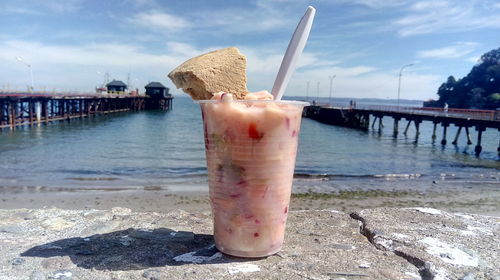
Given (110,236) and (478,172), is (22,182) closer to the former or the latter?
(110,236)

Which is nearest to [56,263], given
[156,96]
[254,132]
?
[254,132]

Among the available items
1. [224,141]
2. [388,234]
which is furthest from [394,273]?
[224,141]

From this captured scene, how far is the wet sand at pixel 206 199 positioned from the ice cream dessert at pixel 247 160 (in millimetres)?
6181

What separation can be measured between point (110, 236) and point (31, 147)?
19541mm

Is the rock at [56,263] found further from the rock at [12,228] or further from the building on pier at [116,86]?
the building on pier at [116,86]

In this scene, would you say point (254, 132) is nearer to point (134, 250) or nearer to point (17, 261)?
point (134, 250)

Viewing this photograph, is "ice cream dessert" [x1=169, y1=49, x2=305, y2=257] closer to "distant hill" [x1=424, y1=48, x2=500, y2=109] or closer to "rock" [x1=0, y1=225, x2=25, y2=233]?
"rock" [x1=0, y1=225, x2=25, y2=233]

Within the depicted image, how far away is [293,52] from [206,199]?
7.62 metres

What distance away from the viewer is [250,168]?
1880 mm

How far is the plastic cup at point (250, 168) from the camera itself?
6.08ft

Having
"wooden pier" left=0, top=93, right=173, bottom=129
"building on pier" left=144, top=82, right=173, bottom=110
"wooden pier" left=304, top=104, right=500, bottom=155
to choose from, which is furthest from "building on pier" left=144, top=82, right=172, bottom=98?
"wooden pier" left=304, top=104, right=500, bottom=155

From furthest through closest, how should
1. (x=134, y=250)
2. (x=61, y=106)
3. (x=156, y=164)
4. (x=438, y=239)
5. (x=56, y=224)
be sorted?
(x=61, y=106), (x=156, y=164), (x=56, y=224), (x=438, y=239), (x=134, y=250)

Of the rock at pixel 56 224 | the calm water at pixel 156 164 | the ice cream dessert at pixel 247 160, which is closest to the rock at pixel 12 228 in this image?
the rock at pixel 56 224

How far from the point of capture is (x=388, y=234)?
2.43 m
